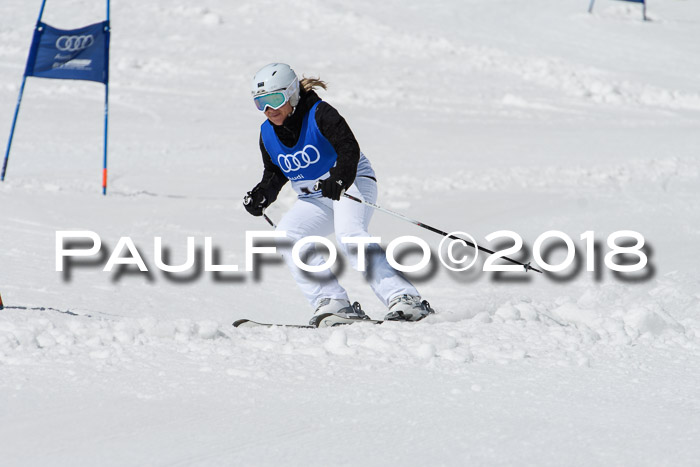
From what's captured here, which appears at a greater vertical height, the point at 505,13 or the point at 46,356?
the point at 505,13

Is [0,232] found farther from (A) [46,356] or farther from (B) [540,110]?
(B) [540,110]

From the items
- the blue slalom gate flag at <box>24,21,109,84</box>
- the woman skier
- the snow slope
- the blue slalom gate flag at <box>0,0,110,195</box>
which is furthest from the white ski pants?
the blue slalom gate flag at <box>24,21,109,84</box>

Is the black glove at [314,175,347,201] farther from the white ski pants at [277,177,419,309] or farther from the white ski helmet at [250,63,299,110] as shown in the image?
the white ski helmet at [250,63,299,110]

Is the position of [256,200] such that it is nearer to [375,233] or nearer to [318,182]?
[318,182]

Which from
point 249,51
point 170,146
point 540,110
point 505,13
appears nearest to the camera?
point 170,146

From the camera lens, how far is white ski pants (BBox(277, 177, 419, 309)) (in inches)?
195

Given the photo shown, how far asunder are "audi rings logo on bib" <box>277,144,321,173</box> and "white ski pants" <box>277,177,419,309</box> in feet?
0.81

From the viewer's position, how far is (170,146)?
41.4 feet

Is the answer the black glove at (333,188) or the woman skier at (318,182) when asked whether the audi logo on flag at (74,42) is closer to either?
→ the woman skier at (318,182)

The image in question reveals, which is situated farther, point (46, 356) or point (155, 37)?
point (155, 37)

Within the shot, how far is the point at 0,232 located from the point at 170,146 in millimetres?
5215

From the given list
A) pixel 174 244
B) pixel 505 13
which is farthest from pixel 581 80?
pixel 174 244

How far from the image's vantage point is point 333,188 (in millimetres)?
4656

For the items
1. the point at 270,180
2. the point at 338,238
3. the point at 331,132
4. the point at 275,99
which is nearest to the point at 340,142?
the point at 331,132
